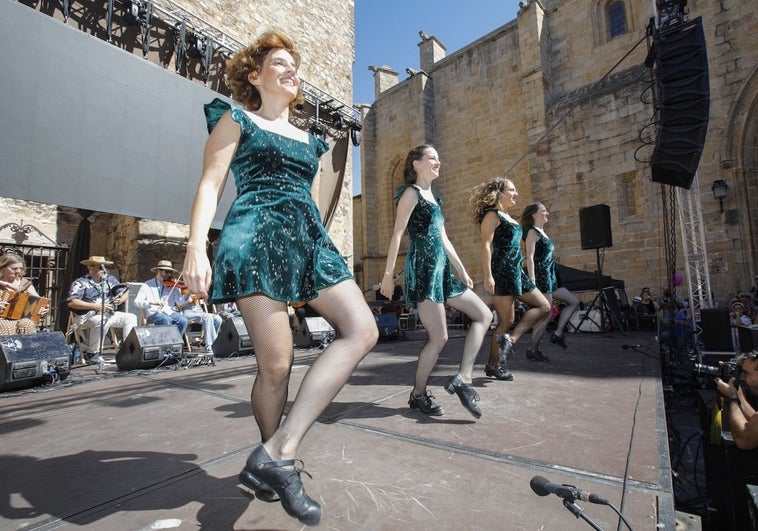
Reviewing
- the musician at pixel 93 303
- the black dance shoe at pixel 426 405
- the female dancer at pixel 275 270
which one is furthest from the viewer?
the musician at pixel 93 303

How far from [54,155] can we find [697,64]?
38.4 ft

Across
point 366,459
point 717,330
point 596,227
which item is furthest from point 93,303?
point 596,227

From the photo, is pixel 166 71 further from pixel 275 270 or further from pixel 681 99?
pixel 681 99

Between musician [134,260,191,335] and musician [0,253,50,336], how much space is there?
1202 mm

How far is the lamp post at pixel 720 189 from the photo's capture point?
10.7m

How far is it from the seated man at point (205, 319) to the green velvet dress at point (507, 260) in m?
4.78

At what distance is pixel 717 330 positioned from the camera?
5.78 metres

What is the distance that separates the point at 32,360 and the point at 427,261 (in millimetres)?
4308

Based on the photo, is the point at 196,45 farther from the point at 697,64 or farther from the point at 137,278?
the point at 697,64

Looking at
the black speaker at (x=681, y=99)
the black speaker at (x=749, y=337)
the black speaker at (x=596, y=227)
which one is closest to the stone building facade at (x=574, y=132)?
the black speaker at (x=596, y=227)

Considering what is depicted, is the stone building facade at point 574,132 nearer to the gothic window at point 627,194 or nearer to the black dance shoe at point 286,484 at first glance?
the gothic window at point 627,194

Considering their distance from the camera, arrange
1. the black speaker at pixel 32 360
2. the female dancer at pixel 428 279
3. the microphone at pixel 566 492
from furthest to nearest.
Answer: the black speaker at pixel 32 360, the female dancer at pixel 428 279, the microphone at pixel 566 492

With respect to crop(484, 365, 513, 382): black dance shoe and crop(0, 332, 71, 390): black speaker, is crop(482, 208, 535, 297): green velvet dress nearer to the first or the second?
crop(484, 365, 513, 382): black dance shoe

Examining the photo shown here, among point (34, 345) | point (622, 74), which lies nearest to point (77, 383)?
point (34, 345)
